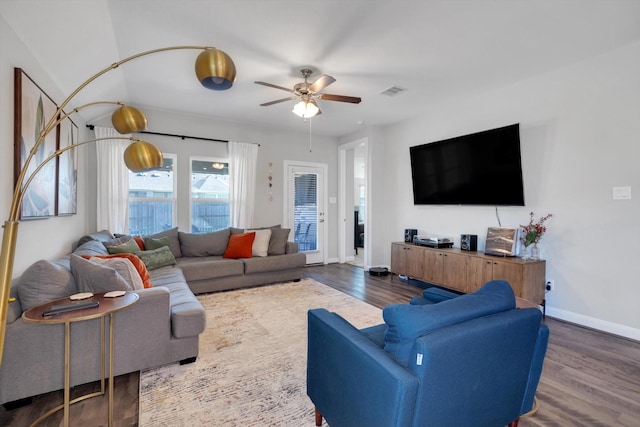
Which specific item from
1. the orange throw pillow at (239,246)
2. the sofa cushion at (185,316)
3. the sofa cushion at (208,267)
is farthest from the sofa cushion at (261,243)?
the sofa cushion at (185,316)

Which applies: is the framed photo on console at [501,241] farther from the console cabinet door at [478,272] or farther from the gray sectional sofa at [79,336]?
the gray sectional sofa at [79,336]

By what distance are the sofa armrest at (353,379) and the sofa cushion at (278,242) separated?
10.3 ft

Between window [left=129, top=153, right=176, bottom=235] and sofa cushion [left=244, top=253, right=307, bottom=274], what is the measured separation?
1.61m

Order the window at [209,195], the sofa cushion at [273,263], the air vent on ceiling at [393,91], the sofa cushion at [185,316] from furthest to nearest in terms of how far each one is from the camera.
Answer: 1. the window at [209,195]
2. the sofa cushion at [273,263]
3. the air vent on ceiling at [393,91]
4. the sofa cushion at [185,316]

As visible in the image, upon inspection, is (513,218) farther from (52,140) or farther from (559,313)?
(52,140)

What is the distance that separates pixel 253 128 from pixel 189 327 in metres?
4.08

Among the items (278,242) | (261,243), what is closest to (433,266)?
(278,242)

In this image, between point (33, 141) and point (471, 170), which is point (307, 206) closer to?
point (471, 170)

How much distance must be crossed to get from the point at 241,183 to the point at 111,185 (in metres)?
1.86

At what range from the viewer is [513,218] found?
3742mm

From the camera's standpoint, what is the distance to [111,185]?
434 centimetres

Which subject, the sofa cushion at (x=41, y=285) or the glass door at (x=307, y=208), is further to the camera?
the glass door at (x=307, y=208)

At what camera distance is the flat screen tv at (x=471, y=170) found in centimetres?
362

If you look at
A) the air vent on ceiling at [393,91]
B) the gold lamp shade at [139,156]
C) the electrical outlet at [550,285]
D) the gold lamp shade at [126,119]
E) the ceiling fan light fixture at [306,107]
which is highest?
the air vent on ceiling at [393,91]
